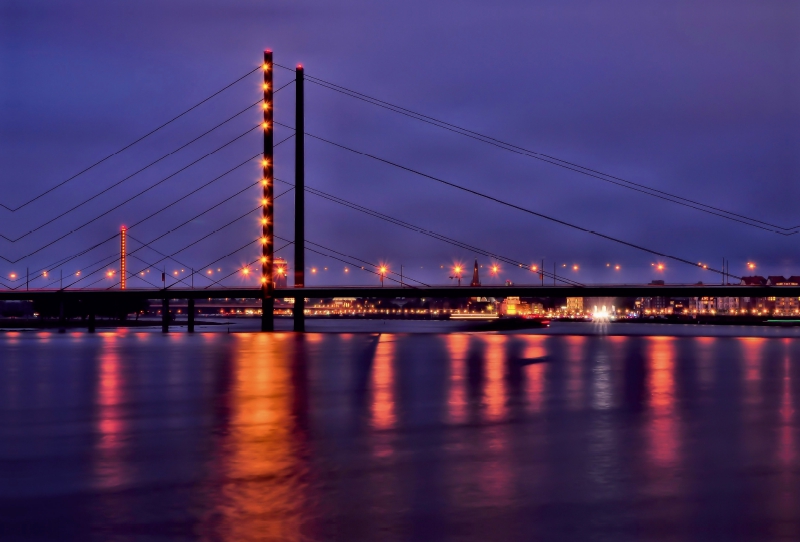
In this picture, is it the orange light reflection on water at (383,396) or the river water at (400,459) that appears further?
the orange light reflection on water at (383,396)

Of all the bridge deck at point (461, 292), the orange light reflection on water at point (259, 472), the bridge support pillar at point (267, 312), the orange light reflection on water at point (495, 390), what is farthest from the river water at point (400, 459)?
the bridge support pillar at point (267, 312)

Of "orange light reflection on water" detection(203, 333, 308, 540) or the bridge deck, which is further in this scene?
the bridge deck

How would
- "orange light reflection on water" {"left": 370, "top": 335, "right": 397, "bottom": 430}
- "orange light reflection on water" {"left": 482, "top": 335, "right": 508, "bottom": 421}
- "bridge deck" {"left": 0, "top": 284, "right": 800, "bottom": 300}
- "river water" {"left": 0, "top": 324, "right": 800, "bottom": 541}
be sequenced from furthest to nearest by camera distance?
"bridge deck" {"left": 0, "top": 284, "right": 800, "bottom": 300} → "orange light reflection on water" {"left": 482, "top": 335, "right": 508, "bottom": 421} → "orange light reflection on water" {"left": 370, "top": 335, "right": 397, "bottom": 430} → "river water" {"left": 0, "top": 324, "right": 800, "bottom": 541}

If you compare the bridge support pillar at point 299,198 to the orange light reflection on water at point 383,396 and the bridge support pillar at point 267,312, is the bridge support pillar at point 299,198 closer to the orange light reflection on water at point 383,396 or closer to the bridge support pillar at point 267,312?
the bridge support pillar at point 267,312

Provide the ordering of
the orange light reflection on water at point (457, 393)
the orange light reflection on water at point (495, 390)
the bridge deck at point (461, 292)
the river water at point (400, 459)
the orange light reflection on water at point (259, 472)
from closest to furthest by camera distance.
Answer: the orange light reflection on water at point (259, 472) → the river water at point (400, 459) → the orange light reflection on water at point (457, 393) → the orange light reflection on water at point (495, 390) → the bridge deck at point (461, 292)

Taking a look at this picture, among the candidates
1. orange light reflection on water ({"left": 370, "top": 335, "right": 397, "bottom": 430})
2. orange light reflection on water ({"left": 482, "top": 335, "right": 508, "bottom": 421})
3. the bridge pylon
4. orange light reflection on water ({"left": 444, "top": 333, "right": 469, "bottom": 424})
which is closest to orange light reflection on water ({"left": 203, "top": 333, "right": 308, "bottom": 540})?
orange light reflection on water ({"left": 370, "top": 335, "right": 397, "bottom": 430})

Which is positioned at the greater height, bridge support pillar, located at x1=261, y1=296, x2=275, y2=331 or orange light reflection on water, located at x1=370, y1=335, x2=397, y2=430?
bridge support pillar, located at x1=261, y1=296, x2=275, y2=331

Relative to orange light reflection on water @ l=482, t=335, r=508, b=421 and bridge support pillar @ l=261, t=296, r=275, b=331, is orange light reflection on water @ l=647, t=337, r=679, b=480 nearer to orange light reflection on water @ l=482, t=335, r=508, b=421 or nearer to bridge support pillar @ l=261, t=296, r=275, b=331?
orange light reflection on water @ l=482, t=335, r=508, b=421

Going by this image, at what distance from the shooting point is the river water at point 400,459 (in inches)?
380

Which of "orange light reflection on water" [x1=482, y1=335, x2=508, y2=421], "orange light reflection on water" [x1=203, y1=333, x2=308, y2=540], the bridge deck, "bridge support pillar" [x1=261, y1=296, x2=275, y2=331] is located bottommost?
"orange light reflection on water" [x1=482, y1=335, x2=508, y2=421]

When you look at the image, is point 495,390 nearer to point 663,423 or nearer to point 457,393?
point 457,393

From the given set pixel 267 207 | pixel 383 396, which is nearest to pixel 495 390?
pixel 383 396

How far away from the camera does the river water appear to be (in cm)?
965

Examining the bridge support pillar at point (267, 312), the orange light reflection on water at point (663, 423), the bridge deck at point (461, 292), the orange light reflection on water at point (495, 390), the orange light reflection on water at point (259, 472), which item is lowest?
the orange light reflection on water at point (663, 423)
